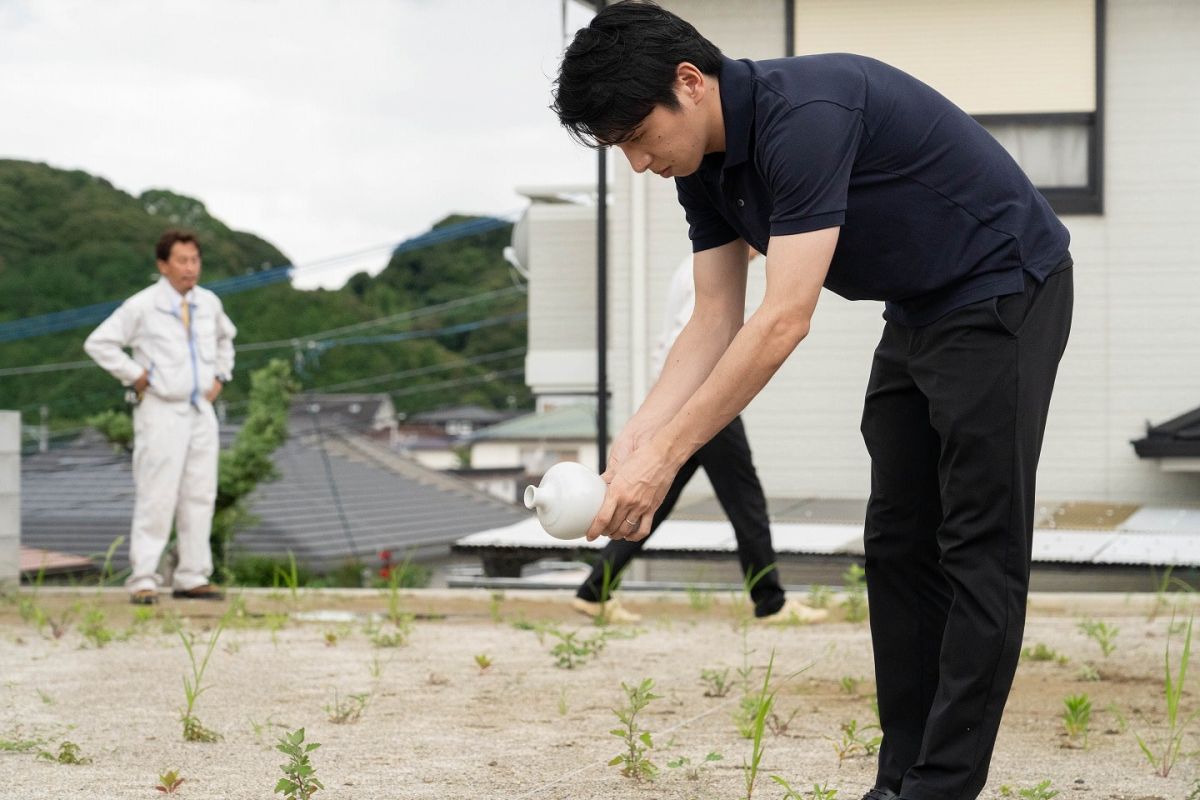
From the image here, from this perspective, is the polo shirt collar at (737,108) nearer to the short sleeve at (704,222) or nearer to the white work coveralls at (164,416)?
the short sleeve at (704,222)

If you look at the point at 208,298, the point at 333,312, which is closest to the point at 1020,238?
the point at 208,298

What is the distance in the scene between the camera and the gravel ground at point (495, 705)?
3098 mm

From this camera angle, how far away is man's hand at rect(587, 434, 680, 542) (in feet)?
7.91

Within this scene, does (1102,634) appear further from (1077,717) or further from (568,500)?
(568,500)

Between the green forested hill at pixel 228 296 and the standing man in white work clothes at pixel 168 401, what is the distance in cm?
2498

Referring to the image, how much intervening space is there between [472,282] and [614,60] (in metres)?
46.3

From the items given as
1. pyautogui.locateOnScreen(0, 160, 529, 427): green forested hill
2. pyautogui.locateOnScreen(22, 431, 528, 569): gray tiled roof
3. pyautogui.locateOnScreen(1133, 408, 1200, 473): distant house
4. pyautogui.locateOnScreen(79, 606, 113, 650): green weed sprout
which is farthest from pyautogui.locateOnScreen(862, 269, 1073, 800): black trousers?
pyautogui.locateOnScreen(0, 160, 529, 427): green forested hill

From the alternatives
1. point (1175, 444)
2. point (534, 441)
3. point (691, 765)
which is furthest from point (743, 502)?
point (534, 441)

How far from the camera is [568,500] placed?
96.4 inches

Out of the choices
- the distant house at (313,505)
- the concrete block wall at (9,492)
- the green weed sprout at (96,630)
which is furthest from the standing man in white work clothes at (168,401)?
the distant house at (313,505)

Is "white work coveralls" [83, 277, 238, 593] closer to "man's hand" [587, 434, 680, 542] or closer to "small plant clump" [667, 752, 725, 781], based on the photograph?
"small plant clump" [667, 752, 725, 781]

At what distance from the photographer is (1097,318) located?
9.23m

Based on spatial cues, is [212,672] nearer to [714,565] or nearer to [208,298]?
[208,298]

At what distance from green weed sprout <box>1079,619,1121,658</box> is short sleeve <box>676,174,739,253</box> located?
8.33ft
